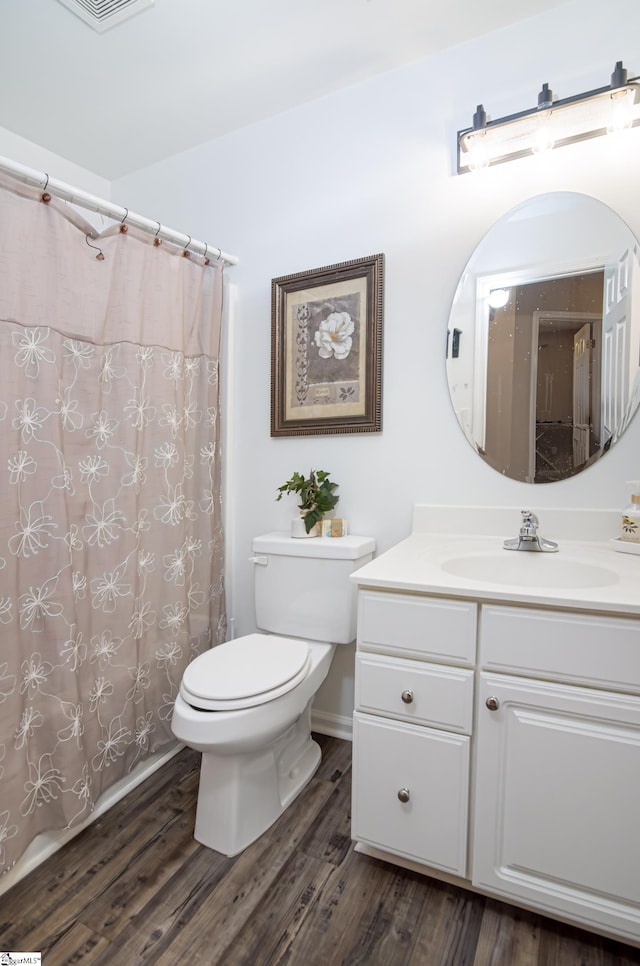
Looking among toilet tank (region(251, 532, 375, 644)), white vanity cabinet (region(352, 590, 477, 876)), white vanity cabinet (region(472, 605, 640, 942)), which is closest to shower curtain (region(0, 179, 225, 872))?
toilet tank (region(251, 532, 375, 644))

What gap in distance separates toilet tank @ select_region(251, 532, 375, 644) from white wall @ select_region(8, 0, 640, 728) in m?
0.22

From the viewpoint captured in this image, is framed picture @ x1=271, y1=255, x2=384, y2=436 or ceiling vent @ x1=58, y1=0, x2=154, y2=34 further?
framed picture @ x1=271, y1=255, x2=384, y2=436

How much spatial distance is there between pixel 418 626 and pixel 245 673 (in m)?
0.52

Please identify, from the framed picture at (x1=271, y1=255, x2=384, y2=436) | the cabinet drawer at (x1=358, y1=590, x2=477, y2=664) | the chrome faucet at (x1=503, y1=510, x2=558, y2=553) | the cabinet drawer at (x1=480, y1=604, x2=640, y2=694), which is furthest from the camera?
the framed picture at (x1=271, y1=255, x2=384, y2=436)

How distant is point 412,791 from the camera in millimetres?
1124

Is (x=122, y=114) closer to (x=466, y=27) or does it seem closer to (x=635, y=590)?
(x=466, y=27)

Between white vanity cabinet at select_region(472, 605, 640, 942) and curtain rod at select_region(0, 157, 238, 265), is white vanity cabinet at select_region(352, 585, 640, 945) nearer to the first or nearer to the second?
white vanity cabinet at select_region(472, 605, 640, 942)

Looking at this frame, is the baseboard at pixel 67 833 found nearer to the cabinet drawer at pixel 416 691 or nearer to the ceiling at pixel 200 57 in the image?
the cabinet drawer at pixel 416 691

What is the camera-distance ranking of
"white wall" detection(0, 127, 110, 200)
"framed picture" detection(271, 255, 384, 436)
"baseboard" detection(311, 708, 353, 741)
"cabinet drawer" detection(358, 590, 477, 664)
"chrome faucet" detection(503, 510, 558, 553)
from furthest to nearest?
"white wall" detection(0, 127, 110, 200) < "baseboard" detection(311, 708, 353, 741) < "framed picture" detection(271, 255, 384, 436) < "chrome faucet" detection(503, 510, 558, 553) < "cabinet drawer" detection(358, 590, 477, 664)

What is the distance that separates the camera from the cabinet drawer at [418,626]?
107 cm

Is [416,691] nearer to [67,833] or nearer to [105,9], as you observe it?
[67,833]

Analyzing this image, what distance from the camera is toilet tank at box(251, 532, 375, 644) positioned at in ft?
5.11

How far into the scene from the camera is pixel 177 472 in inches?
66.4

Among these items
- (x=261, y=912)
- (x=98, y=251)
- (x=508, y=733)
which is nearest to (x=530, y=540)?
(x=508, y=733)
